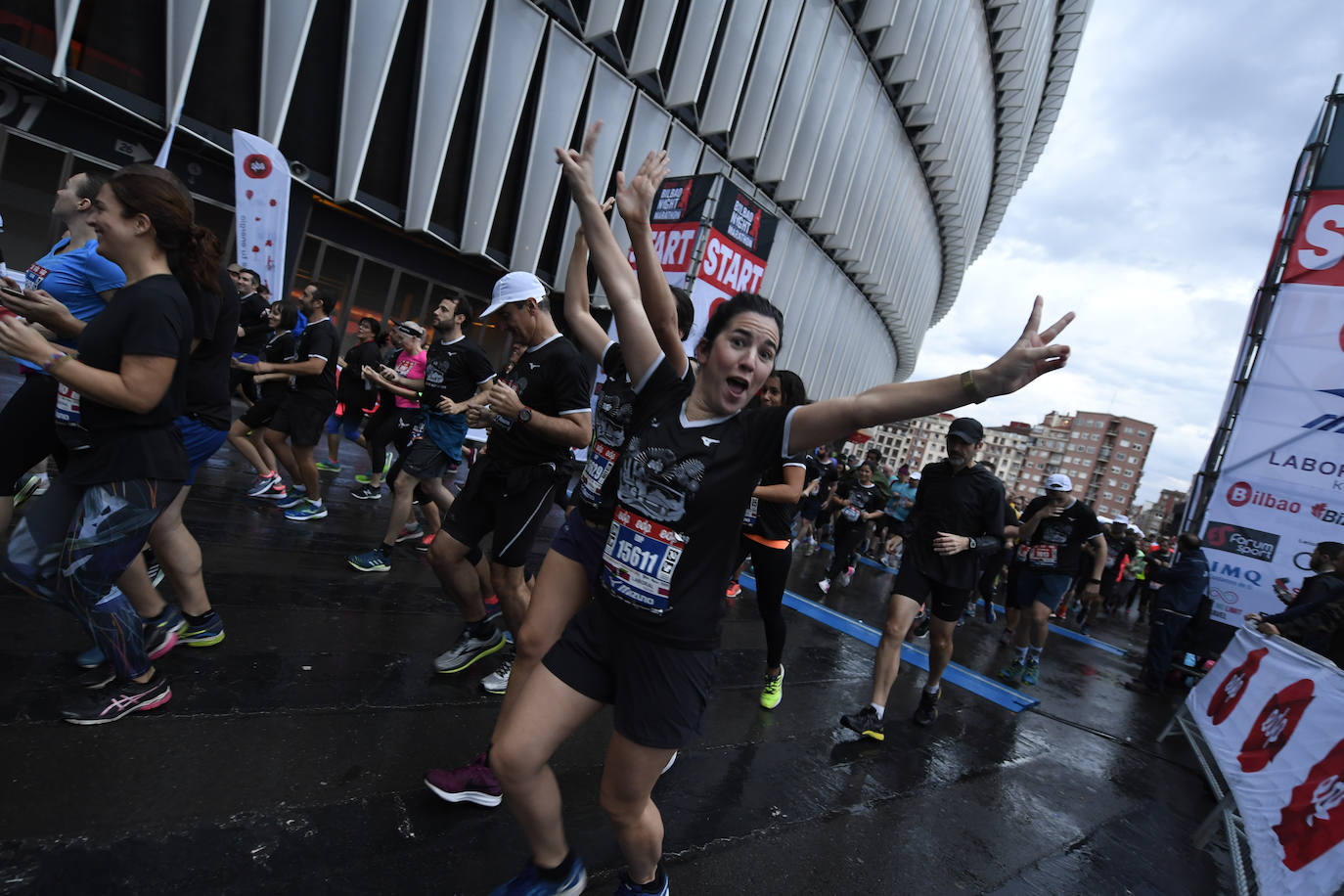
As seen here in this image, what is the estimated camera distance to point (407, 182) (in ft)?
52.4

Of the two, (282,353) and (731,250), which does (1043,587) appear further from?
(282,353)

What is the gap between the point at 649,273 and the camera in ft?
8.17

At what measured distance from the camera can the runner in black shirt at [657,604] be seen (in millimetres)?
2004

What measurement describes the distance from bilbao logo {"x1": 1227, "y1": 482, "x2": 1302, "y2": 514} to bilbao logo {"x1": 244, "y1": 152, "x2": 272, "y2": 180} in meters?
11.8

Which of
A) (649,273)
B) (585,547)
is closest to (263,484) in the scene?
(585,547)

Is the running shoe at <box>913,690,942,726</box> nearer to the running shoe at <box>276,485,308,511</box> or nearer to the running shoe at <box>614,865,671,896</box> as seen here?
the running shoe at <box>614,865,671,896</box>

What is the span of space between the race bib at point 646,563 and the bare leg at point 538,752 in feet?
1.13

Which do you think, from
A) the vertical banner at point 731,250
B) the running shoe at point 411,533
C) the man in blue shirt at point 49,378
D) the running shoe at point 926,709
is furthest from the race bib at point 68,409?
the vertical banner at point 731,250

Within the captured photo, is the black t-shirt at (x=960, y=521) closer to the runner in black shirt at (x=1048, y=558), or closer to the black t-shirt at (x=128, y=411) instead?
the runner in black shirt at (x=1048, y=558)

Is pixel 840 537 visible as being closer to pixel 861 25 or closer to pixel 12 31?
pixel 12 31

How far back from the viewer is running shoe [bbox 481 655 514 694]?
3797mm

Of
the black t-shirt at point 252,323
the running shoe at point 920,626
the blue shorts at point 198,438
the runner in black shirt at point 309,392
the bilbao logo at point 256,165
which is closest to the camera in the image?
the blue shorts at point 198,438

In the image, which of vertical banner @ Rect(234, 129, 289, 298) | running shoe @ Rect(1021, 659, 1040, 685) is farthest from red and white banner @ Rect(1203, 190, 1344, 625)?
vertical banner @ Rect(234, 129, 289, 298)

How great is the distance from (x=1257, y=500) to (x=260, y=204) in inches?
467
